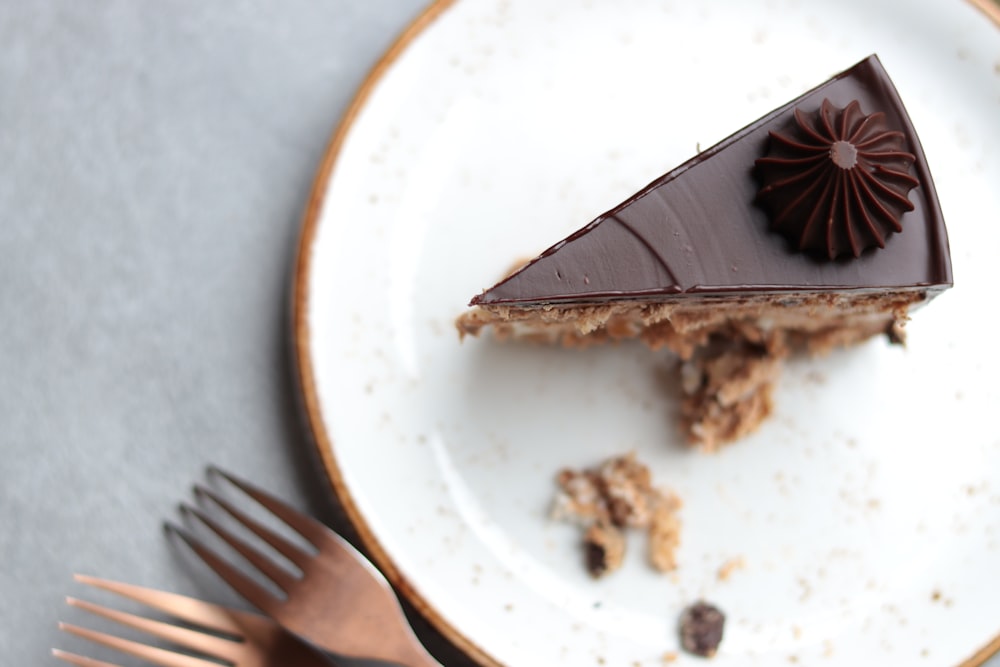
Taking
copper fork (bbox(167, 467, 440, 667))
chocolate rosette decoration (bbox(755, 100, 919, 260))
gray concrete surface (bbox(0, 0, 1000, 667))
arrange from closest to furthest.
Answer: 1. chocolate rosette decoration (bbox(755, 100, 919, 260))
2. copper fork (bbox(167, 467, 440, 667))
3. gray concrete surface (bbox(0, 0, 1000, 667))

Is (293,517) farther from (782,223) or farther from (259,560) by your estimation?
(782,223)

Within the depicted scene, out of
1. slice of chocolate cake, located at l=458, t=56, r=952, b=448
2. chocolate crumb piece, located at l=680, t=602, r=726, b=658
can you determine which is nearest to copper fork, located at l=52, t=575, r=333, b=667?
chocolate crumb piece, located at l=680, t=602, r=726, b=658

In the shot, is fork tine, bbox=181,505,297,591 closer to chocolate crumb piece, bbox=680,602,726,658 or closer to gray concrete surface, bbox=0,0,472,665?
gray concrete surface, bbox=0,0,472,665

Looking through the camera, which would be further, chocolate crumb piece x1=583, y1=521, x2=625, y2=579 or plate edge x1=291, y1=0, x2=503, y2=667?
chocolate crumb piece x1=583, y1=521, x2=625, y2=579

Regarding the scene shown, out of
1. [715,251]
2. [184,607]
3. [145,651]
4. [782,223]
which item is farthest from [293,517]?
[782,223]

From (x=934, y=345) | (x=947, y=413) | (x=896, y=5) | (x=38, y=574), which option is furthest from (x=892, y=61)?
(x=38, y=574)

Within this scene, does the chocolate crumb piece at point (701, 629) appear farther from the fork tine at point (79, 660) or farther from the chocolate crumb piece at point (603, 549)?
the fork tine at point (79, 660)
